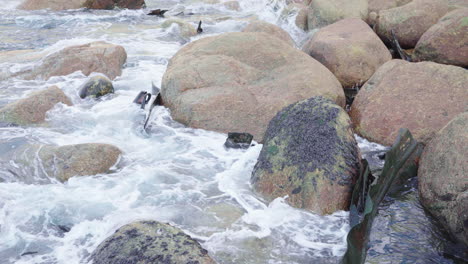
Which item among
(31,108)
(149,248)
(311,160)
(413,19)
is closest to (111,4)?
(31,108)

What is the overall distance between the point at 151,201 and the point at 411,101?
10.7 ft

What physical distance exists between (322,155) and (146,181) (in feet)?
5.94

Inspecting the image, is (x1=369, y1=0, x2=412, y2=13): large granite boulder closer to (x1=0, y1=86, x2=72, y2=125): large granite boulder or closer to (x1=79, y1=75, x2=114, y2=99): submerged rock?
(x1=79, y1=75, x2=114, y2=99): submerged rock

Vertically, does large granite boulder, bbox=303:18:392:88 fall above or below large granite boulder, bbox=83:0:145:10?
above

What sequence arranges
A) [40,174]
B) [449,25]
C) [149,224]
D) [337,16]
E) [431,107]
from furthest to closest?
[337,16] → [449,25] → [431,107] → [40,174] → [149,224]

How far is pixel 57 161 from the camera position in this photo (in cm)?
473

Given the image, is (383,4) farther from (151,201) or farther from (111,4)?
(111,4)

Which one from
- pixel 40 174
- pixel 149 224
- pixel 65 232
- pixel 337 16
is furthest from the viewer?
pixel 337 16

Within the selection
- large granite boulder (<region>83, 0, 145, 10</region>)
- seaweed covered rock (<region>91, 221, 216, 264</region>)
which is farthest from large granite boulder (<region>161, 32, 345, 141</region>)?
large granite boulder (<region>83, 0, 145, 10</region>)

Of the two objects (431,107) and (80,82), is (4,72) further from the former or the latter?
(431,107)

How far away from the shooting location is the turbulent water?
361cm

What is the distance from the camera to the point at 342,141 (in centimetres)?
428

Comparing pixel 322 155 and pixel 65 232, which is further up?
pixel 322 155

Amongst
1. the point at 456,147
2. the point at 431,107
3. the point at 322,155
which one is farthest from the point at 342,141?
the point at 431,107
